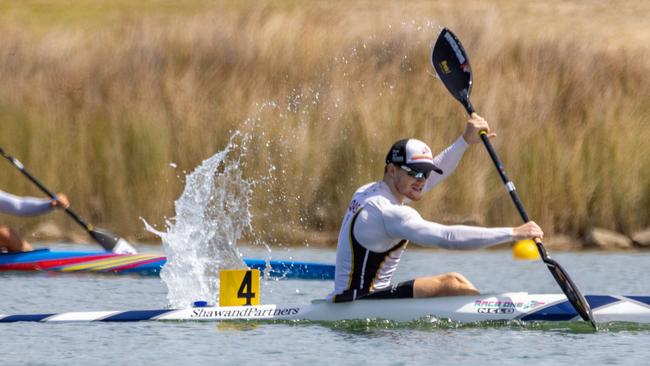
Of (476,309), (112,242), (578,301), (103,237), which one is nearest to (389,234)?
(476,309)

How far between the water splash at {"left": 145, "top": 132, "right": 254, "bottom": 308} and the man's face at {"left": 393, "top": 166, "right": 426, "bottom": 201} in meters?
3.25

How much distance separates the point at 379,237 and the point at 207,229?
22.0 ft

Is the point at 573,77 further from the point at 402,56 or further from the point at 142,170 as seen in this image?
the point at 142,170

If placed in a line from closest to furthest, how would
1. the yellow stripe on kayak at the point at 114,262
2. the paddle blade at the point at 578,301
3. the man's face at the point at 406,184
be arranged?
1. the paddle blade at the point at 578,301
2. the man's face at the point at 406,184
3. the yellow stripe on kayak at the point at 114,262

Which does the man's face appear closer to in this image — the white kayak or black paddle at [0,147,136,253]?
the white kayak

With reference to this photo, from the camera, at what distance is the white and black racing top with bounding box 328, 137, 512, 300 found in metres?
12.1

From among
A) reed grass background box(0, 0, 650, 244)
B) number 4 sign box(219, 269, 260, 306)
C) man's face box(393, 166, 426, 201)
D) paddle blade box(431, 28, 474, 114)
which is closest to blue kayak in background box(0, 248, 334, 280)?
reed grass background box(0, 0, 650, 244)

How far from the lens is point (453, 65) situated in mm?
14922

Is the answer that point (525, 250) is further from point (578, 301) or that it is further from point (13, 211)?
point (13, 211)

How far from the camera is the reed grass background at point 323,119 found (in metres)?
19.8

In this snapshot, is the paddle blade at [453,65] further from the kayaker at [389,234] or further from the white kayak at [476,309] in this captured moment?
the white kayak at [476,309]

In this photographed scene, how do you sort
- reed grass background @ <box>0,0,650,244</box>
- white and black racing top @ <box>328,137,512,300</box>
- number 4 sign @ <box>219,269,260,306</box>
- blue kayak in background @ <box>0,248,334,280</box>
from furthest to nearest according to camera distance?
1. reed grass background @ <box>0,0,650,244</box>
2. blue kayak in background @ <box>0,248,334,280</box>
3. number 4 sign @ <box>219,269,260,306</box>
4. white and black racing top @ <box>328,137,512,300</box>

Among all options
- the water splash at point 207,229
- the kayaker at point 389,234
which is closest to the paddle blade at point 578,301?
the kayaker at point 389,234

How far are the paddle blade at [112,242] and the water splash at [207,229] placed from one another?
1.73 feet
